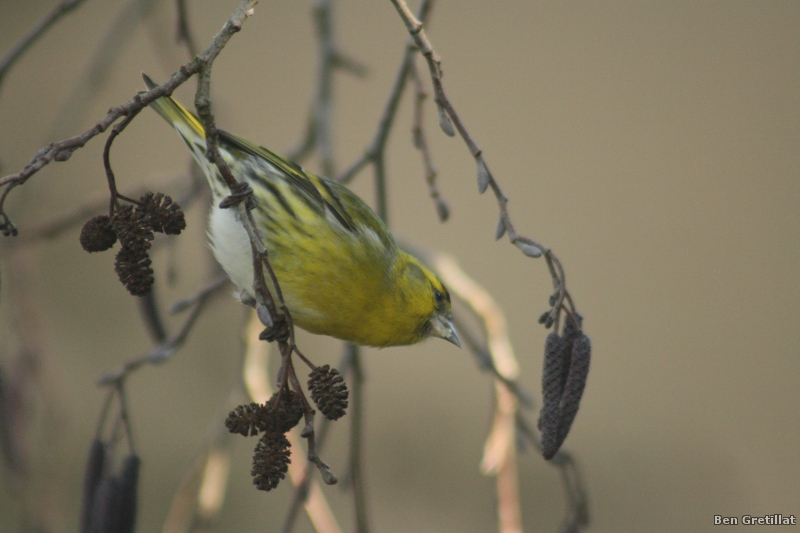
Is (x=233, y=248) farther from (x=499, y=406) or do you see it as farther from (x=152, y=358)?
(x=499, y=406)

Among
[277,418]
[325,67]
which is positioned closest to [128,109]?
[277,418]

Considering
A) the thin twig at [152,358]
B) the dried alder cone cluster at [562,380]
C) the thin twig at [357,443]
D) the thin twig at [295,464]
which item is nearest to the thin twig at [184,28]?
the thin twig at [152,358]

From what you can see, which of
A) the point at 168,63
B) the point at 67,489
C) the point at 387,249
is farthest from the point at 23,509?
the point at 67,489

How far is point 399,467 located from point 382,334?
2330 millimetres

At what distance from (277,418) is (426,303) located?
0.83 meters

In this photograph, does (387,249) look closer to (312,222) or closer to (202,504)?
(312,222)

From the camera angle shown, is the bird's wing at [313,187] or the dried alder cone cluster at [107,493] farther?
the bird's wing at [313,187]

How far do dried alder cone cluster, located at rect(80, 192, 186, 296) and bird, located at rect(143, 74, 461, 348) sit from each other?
0.51m

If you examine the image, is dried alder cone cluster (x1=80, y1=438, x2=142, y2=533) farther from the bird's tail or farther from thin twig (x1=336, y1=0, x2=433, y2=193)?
thin twig (x1=336, y1=0, x2=433, y2=193)

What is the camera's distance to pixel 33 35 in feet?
3.96

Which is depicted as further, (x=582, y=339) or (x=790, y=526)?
(x=790, y=526)

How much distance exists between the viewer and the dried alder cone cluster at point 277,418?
2.38ft

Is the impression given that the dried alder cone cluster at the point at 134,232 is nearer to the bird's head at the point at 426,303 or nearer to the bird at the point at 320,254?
the bird at the point at 320,254

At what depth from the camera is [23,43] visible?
1200 millimetres
